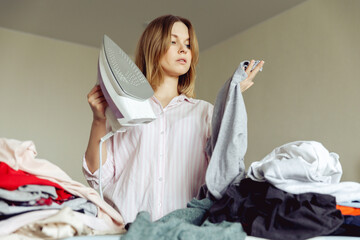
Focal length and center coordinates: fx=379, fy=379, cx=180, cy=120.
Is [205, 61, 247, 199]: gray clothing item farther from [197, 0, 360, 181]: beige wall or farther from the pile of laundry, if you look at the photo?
[197, 0, 360, 181]: beige wall

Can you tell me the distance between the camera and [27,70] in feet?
11.1

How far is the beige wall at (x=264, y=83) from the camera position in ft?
7.57

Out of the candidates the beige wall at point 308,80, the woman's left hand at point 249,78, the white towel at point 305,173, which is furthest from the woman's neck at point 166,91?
the beige wall at point 308,80

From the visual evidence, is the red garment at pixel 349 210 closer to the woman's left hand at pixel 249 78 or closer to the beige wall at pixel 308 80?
the woman's left hand at pixel 249 78

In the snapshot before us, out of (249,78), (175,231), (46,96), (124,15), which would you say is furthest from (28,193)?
(46,96)

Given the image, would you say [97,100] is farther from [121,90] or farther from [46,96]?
[46,96]

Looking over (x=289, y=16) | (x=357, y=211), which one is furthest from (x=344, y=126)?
(x=357, y=211)

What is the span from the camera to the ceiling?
280 centimetres

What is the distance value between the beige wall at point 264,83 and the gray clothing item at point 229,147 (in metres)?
1.64

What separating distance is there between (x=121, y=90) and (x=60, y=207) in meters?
0.26

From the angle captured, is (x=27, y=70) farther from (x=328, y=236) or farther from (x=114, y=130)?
(x=328, y=236)

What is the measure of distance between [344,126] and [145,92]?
1780 mm

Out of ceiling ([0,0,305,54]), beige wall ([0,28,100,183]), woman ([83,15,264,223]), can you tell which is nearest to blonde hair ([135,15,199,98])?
woman ([83,15,264,223])

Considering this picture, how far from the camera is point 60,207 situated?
2.08 feet
